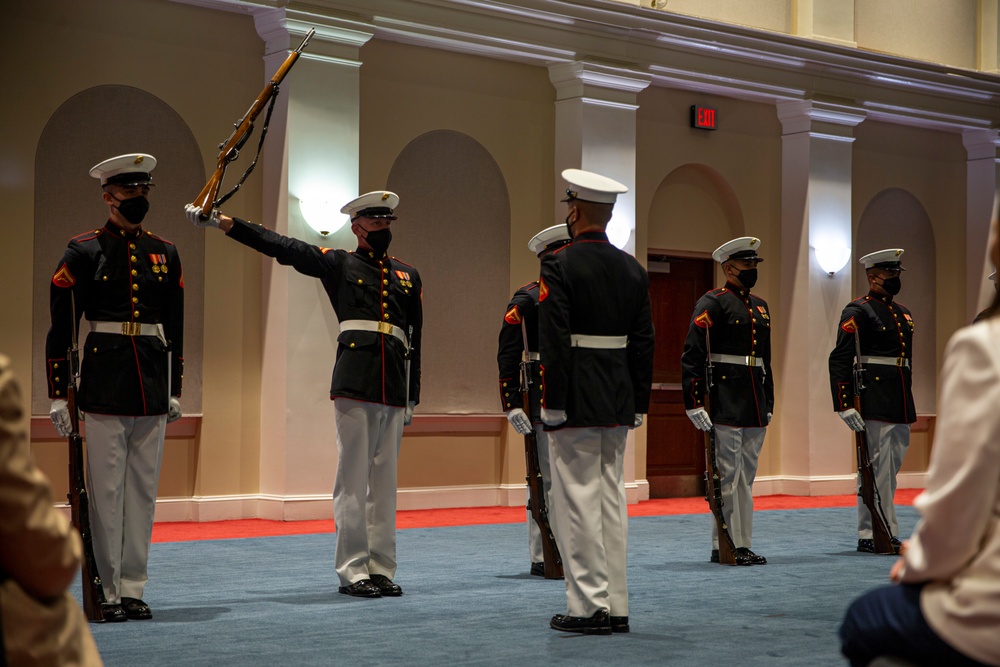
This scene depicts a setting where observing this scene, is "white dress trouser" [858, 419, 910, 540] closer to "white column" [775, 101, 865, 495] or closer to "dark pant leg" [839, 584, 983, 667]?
"white column" [775, 101, 865, 495]

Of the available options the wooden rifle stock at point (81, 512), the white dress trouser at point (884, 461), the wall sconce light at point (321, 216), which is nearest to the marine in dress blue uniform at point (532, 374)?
the wooden rifle stock at point (81, 512)

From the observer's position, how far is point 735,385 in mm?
6660

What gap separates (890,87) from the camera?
38.8ft

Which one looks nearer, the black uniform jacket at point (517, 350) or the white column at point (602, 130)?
the black uniform jacket at point (517, 350)

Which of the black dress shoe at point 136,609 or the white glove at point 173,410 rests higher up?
the white glove at point 173,410

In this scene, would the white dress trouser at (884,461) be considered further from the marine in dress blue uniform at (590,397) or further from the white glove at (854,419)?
the marine in dress blue uniform at (590,397)

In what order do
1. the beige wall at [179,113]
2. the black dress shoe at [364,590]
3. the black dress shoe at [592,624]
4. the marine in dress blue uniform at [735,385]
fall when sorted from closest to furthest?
the black dress shoe at [592,624] → the black dress shoe at [364,590] → the marine in dress blue uniform at [735,385] → the beige wall at [179,113]

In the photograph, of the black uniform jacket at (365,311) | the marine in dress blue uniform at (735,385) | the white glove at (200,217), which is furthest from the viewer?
the marine in dress blue uniform at (735,385)

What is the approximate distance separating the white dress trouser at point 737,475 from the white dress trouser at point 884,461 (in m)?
0.84

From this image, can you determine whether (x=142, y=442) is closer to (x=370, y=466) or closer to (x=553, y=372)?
(x=370, y=466)

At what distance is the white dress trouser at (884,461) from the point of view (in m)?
7.11

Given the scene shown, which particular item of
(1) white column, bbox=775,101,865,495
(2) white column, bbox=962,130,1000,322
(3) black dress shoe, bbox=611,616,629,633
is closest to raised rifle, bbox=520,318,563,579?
(3) black dress shoe, bbox=611,616,629,633

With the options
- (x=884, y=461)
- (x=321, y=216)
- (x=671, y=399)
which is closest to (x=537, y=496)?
(x=884, y=461)

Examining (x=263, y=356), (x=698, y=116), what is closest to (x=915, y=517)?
(x=698, y=116)
